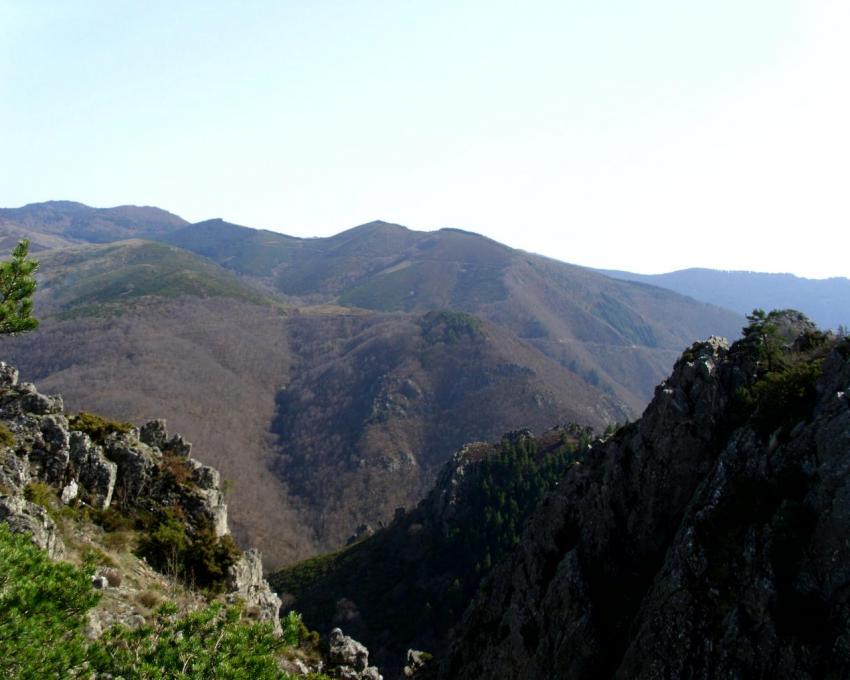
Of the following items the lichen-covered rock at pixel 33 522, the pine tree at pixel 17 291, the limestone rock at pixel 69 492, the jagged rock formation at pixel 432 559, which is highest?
the pine tree at pixel 17 291

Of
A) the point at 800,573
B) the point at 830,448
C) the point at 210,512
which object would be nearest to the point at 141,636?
the point at 800,573

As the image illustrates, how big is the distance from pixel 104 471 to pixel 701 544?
26000 mm

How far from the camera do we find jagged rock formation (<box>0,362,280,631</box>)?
2530 centimetres

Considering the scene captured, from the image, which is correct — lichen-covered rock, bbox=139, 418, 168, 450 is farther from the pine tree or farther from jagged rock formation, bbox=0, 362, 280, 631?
the pine tree

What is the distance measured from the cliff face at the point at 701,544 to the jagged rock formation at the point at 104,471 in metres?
12.5

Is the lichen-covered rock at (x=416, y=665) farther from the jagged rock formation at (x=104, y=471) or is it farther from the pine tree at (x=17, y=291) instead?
the pine tree at (x=17, y=291)

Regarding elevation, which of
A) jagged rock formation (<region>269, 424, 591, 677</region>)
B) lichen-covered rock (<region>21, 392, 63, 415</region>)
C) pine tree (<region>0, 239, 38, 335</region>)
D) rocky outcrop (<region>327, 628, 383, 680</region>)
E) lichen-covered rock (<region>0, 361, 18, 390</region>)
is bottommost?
jagged rock formation (<region>269, 424, 591, 677</region>)

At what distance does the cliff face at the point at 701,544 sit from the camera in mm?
14258

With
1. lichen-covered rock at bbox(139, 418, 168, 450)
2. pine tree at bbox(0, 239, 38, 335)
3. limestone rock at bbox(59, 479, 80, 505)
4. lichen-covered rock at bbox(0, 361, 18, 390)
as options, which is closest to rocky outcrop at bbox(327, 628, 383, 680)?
limestone rock at bbox(59, 479, 80, 505)

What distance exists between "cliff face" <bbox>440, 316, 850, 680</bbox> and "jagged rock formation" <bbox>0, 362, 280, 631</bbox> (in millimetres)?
12460

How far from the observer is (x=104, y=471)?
89.4 feet

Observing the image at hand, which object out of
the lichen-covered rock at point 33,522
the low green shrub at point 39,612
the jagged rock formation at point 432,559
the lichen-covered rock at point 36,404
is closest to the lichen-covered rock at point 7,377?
the lichen-covered rock at point 36,404

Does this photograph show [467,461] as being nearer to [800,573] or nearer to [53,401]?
[53,401]

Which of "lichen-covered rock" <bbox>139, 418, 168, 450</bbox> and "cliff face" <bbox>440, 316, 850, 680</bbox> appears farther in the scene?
"lichen-covered rock" <bbox>139, 418, 168, 450</bbox>
